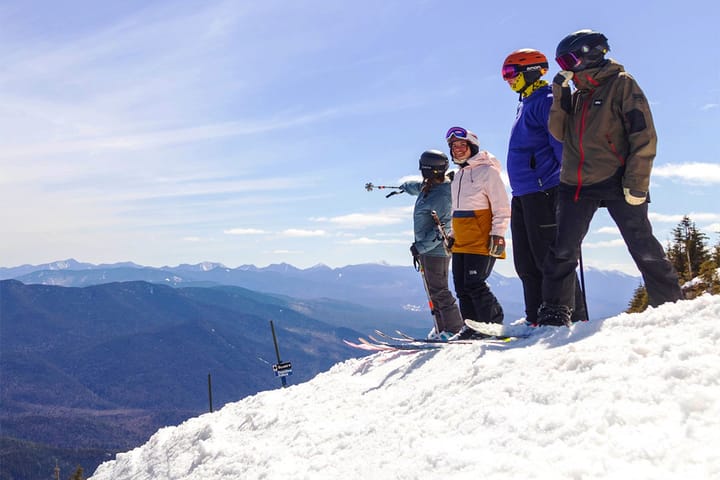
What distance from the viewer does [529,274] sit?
5977 millimetres

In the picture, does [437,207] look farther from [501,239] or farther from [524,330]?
[524,330]

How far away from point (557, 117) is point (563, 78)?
356 mm

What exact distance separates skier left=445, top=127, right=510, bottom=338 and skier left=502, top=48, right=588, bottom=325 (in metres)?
0.37

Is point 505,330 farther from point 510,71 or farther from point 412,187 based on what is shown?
point 412,187

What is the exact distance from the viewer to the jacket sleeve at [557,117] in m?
4.76

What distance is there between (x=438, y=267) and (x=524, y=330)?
9.41 ft

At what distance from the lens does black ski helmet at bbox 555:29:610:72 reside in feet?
14.8

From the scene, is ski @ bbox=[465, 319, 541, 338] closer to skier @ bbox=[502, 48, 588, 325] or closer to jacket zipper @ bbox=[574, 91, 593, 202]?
skier @ bbox=[502, 48, 588, 325]

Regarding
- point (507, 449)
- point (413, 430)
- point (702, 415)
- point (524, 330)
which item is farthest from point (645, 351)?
point (524, 330)

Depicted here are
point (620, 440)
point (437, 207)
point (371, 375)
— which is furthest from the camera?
point (437, 207)

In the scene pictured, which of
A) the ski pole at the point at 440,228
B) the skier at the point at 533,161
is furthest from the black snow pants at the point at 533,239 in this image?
the ski pole at the point at 440,228

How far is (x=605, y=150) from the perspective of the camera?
460 cm

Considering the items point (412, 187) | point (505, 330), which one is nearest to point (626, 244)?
point (505, 330)

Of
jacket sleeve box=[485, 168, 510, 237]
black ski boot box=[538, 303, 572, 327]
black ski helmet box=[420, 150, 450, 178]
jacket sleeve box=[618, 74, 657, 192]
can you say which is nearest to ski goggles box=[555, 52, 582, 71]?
jacket sleeve box=[618, 74, 657, 192]
